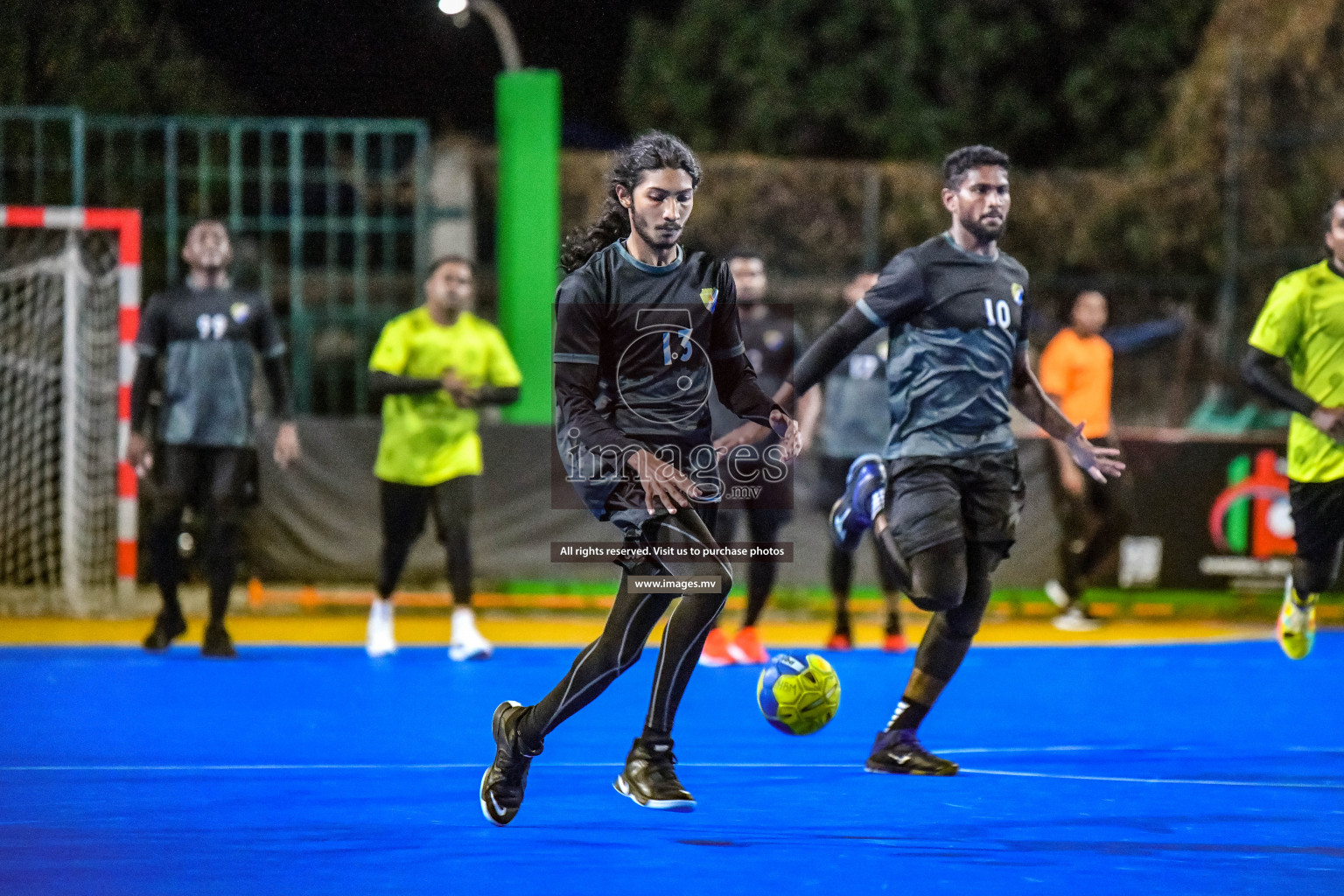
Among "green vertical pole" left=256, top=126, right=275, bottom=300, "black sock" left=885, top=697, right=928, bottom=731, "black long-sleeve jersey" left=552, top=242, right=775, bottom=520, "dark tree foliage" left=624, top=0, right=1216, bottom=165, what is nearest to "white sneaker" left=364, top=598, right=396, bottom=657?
"green vertical pole" left=256, top=126, right=275, bottom=300

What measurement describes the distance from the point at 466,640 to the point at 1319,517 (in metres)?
4.39

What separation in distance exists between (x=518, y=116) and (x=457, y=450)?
4.02 metres

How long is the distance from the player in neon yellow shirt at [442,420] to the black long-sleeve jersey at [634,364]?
4.33 meters

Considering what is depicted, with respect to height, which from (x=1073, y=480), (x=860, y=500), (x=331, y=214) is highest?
(x=331, y=214)

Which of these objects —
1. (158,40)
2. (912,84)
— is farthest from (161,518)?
(912,84)

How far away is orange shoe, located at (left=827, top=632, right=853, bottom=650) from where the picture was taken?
32.1 ft

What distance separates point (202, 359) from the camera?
945 centimetres

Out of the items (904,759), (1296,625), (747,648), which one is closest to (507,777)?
(904,759)

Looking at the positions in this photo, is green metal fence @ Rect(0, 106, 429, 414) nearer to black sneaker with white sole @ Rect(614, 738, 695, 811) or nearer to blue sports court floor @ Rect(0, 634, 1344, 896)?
blue sports court floor @ Rect(0, 634, 1344, 896)

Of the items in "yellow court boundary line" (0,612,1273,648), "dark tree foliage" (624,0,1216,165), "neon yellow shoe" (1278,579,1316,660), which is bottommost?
"yellow court boundary line" (0,612,1273,648)

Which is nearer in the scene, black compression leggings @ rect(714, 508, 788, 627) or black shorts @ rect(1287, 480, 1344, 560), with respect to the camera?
black shorts @ rect(1287, 480, 1344, 560)

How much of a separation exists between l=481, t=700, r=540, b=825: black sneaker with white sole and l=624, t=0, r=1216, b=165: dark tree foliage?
894 inches

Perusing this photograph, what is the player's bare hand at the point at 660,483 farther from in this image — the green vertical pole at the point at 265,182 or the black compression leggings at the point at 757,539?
the green vertical pole at the point at 265,182

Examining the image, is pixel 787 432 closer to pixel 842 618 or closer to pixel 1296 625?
pixel 1296 625
